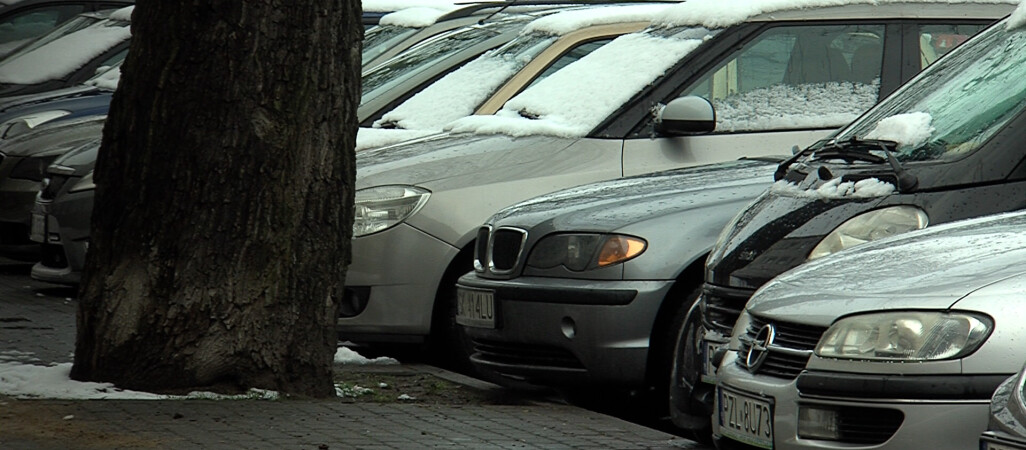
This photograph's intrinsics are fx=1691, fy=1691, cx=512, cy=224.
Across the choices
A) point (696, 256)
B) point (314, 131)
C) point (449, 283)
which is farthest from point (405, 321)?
point (696, 256)

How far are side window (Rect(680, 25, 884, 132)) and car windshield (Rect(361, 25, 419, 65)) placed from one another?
4353 mm

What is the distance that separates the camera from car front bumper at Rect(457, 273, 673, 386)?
6.23 meters

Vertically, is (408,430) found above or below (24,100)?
below

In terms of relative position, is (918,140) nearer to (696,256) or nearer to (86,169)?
(696,256)

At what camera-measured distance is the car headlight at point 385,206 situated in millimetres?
7676

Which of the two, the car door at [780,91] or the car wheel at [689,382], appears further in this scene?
the car door at [780,91]

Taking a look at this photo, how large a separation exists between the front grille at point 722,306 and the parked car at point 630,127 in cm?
191

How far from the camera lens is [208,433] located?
5.86 meters

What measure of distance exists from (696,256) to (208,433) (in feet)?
6.16

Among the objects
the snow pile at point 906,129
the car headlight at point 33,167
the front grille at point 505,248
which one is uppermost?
the snow pile at point 906,129

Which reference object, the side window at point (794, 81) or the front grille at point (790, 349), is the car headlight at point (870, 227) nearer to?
the front grille at point (790, 349)

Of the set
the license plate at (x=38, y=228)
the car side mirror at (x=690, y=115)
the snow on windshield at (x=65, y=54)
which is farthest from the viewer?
the snow on windshield at (x=65, y=54)

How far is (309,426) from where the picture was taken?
19.8 feet

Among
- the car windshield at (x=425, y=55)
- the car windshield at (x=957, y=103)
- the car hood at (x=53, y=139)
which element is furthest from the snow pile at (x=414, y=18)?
the car windshield at (x=957, y=103)
